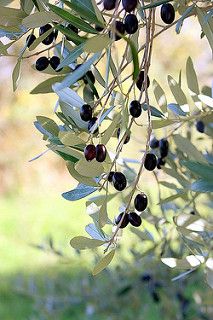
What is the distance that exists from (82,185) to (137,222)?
7 cm

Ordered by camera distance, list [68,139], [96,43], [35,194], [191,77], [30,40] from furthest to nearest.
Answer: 1. [35,194]
2. [191,77]
3. [30,40]
4. [68,139]
5. [96,43]

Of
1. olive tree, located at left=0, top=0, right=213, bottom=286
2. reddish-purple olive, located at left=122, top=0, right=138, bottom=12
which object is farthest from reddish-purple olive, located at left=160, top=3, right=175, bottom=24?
reddish-purple olive, located at left=122, top=0, right=138, bottom=12

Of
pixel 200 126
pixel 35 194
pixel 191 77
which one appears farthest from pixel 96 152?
pixel 35 194

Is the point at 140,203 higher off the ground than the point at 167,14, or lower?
lower

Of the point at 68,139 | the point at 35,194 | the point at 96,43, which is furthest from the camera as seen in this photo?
the point at 35,194

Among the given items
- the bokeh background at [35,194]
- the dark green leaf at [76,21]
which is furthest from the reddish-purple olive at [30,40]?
the bokeh background at [35,194]

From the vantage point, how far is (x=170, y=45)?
18.2ft

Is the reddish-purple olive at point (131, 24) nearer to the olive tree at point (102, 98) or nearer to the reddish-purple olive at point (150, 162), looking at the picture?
the olive tree at point (102, 98)

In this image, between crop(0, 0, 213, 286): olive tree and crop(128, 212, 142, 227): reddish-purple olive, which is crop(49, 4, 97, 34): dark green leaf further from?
crop(128, 212, 142, 227): reddish-purple olive

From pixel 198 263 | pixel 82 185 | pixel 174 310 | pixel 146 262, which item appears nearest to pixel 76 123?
pixel 82 185

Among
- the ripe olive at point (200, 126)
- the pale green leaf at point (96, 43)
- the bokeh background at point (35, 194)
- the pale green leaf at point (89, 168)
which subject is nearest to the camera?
the pale green leaf at point (96, 43)

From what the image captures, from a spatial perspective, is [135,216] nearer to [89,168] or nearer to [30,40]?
[89,168]

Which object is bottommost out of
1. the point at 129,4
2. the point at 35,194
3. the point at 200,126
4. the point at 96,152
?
the point at 35,194

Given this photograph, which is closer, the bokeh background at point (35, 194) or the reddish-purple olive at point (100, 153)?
the reddish-purple olive at point (100, 153)
